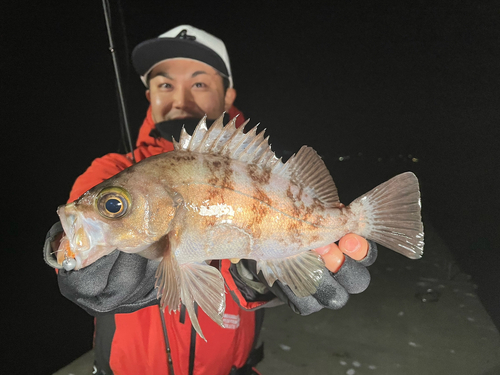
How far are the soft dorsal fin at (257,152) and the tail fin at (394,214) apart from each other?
0.10 metres

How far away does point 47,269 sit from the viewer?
2.12m

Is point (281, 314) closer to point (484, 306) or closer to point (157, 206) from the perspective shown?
point (484, 306)

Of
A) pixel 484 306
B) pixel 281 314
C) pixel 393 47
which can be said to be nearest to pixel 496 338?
pixel 484 306

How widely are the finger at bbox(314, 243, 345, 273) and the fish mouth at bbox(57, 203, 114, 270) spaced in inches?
27.7

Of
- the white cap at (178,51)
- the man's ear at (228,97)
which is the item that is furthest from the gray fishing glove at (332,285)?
the white cap at (178,51)

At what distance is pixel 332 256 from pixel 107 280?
816mm

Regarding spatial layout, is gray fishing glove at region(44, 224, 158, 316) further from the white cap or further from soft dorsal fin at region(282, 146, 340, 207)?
the white cap

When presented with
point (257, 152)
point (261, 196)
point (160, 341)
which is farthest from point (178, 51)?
point (160, 341)

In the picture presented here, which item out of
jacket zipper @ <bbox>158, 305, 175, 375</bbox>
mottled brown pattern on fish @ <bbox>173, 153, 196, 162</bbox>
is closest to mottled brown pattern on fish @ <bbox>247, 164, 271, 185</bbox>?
mottled brown pattern on fish @ <bbox>173, 153, 196, 162</bbox>

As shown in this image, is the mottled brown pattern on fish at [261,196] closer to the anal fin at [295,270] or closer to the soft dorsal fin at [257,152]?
the soft dorsal fin at [257,152]

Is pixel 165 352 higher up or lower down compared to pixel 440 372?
higher up

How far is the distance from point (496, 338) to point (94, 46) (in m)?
4.05

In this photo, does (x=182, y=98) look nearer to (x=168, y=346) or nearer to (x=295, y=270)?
(x=295, y=270)

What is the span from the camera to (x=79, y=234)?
0.70 meters
